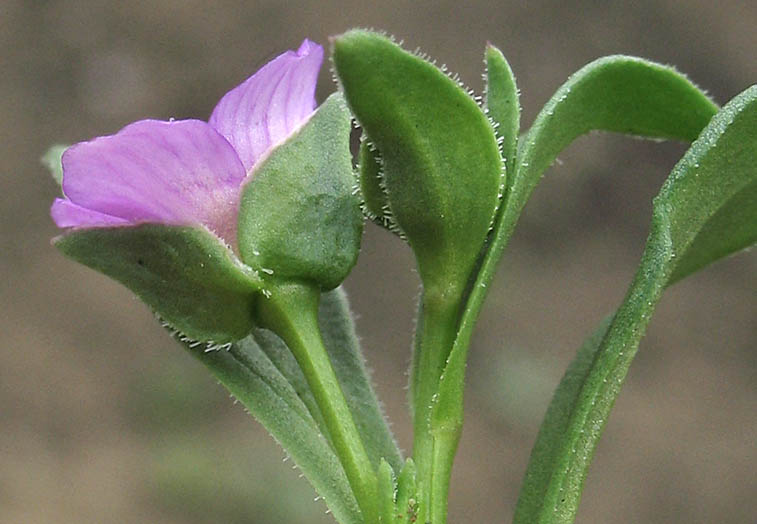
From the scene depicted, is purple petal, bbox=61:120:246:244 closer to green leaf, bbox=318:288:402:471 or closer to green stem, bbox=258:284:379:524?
green stem, bbox=258:284:379:524

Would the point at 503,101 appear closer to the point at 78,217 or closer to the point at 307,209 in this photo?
the point at 307,209

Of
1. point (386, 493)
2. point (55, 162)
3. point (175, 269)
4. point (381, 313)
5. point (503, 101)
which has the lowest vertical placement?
point (386, 493)

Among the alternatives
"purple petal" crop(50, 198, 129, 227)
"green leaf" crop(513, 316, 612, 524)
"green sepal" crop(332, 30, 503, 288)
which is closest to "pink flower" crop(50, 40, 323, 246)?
"purple petal" crop(50, 198, 129, 227)

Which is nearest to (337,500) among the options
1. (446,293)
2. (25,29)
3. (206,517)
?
(446,293)

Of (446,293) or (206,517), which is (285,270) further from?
(206,517)

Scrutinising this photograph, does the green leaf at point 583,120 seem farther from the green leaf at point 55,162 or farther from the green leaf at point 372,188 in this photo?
the green leaf at point 55,162

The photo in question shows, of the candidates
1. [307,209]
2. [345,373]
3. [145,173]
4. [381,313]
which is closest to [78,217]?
[145,173]

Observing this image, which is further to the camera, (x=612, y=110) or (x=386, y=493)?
(x=612, y=110)
